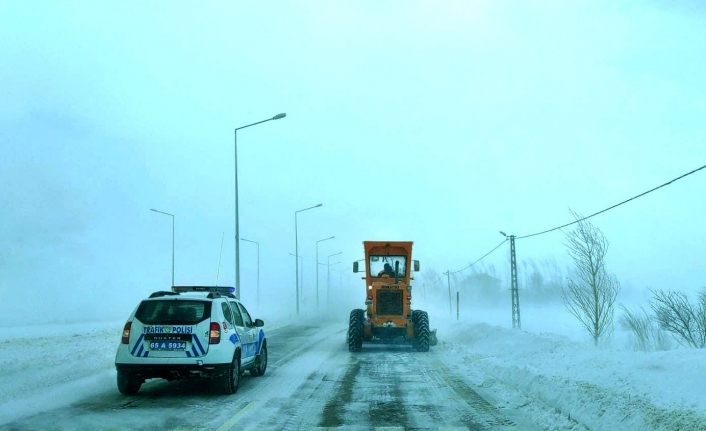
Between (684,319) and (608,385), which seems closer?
(608,385)

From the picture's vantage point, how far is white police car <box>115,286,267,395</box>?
443 inches

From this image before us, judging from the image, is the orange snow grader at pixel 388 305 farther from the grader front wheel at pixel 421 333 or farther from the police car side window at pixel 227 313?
the police car side window at pixel 227 313

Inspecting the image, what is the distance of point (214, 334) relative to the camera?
1151 centimetres

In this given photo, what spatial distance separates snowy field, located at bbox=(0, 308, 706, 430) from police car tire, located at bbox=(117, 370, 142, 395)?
57cm

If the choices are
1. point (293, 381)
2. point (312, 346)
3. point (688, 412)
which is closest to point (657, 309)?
point (312, 346)

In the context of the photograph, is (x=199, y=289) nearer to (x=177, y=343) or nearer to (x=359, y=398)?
(x=177, y=343)

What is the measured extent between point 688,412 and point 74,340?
21.0 metres

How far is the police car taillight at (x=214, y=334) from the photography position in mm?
11461

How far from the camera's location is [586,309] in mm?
35219

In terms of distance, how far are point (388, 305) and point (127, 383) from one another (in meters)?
12.6

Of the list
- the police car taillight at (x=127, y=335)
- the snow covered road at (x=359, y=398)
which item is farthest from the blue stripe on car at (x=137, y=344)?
the snow covered road at (x=359, y=398)

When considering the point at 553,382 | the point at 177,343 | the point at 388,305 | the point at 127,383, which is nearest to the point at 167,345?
the point at 177,343

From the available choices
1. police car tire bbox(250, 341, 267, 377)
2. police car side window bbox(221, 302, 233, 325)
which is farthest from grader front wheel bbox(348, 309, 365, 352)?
police car side window bbox(221, 302, 233, 325)

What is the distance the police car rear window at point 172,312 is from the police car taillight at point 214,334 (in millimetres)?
214
